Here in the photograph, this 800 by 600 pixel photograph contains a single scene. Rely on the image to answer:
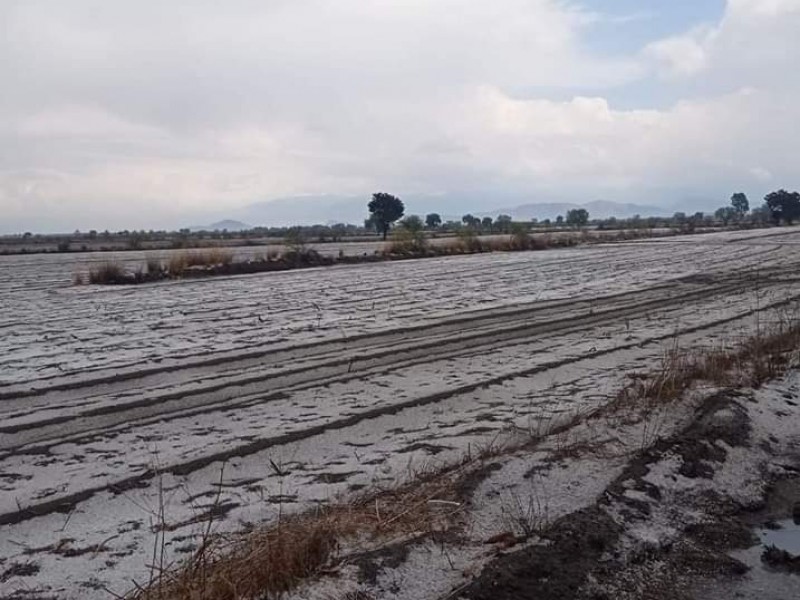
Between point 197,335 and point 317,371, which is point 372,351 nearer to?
point 317,371

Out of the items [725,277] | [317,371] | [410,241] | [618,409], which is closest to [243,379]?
[317,371]

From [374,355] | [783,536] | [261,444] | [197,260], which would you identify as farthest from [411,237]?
[783,536]

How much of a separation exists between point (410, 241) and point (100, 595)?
37.0 m

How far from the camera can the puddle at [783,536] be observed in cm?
561

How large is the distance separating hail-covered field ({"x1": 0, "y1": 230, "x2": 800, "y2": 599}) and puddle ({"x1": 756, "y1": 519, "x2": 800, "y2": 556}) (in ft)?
7.59

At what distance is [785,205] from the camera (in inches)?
3725

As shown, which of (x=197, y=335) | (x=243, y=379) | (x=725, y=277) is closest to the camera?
(x=243, y=379)

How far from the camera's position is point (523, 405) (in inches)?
347

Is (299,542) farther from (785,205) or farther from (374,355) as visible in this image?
(785,205)

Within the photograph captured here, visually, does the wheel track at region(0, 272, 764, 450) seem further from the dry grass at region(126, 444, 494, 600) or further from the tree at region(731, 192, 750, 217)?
the tree at region(731, 192, 750, 217)

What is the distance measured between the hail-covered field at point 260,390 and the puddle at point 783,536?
2.31 metres

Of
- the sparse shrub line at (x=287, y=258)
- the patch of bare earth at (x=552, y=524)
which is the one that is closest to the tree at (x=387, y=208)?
the sparse shrub line at (x=287, y=258)

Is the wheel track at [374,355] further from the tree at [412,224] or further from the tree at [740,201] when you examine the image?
the tree at [740,201]

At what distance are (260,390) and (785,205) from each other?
96525mm
